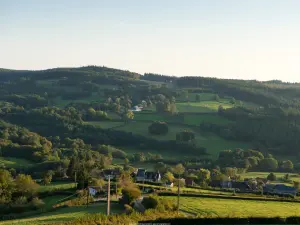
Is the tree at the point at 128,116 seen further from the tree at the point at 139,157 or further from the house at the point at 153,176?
the house at the point at 153,176

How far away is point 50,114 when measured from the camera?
12206 centimetres

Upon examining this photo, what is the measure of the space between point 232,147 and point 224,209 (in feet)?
204

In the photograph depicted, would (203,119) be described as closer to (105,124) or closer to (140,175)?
(105,124)

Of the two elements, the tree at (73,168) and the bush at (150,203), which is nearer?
the bush at (150,203)

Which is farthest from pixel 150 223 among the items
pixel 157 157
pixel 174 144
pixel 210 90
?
pixel 210 90

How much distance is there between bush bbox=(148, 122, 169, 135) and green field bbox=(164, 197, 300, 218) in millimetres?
61181

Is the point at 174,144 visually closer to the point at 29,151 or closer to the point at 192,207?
the point at 29,151

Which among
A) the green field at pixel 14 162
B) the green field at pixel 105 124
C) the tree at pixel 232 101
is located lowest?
the green field at pixel 14 162

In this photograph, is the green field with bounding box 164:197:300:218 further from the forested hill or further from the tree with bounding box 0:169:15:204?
the forested hill

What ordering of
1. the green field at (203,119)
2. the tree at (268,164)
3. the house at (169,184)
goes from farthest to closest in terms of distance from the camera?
the green field at (203,119)
the tree at (268,164)
the house at (169,184)

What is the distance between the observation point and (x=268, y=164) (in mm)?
90562

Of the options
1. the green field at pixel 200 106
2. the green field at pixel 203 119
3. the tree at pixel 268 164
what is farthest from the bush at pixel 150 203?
the green field at pixel 200 106

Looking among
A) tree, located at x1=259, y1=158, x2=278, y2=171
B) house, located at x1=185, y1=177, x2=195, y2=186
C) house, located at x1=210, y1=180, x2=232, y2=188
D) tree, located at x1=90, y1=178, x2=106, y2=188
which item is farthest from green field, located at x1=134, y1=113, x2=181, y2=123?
tree, located at x1=90, y1=178, x2=106, y2=188

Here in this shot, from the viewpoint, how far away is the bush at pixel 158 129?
10982 centimetres
